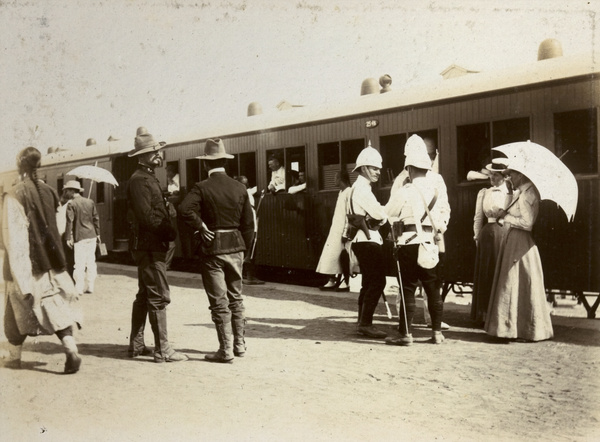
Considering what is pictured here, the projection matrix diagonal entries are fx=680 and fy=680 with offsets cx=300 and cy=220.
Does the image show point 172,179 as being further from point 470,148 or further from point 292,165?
point 470,148

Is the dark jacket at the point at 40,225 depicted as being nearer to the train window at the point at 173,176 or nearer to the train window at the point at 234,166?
the train window at the point at 234,166

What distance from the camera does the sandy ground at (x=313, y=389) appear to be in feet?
15.2

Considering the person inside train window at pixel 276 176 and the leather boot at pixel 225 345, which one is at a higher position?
the person inside train window at pixel 276 176

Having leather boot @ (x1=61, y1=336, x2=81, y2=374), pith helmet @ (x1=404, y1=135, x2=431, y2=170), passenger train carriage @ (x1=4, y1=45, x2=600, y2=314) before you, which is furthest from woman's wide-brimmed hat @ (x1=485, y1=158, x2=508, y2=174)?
leather boot @ (x1=61, y1=336, x2=81, y2=374)

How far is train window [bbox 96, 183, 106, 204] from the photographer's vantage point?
1981cm

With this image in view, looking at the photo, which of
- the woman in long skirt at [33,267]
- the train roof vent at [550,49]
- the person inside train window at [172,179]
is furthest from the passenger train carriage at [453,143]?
the person inside train window at [172,179]

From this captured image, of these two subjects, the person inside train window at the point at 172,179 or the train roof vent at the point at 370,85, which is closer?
the train roof vent at the point at 370,85

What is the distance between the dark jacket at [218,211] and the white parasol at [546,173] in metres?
3.01

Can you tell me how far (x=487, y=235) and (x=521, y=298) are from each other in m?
1.09

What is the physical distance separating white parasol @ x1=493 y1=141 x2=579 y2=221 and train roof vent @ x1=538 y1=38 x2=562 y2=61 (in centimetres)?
249

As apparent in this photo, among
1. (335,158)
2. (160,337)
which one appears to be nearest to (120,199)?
(335,158)

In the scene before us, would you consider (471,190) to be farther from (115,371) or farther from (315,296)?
(115,371)

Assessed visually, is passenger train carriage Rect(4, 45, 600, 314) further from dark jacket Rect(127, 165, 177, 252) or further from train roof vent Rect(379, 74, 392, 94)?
dark jacket Rect(127, 165, 177, 252)

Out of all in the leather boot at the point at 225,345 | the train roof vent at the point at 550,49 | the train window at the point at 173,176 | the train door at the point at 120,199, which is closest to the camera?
the leather boot at the point at 225,345
